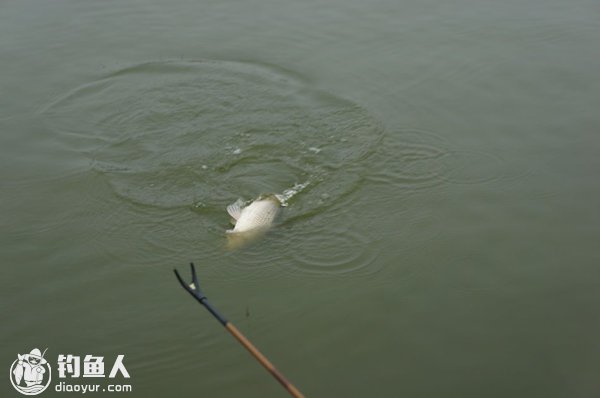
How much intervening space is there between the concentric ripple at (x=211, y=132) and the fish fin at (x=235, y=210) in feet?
0.64

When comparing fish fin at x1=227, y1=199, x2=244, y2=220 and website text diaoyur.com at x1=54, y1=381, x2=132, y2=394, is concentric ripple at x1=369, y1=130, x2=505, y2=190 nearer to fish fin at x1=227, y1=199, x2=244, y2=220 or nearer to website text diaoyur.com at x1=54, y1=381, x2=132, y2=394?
fish fin at x1=227, y1=199, x2=244, y2=220

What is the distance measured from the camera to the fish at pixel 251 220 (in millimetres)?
5363

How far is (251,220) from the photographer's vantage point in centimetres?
540

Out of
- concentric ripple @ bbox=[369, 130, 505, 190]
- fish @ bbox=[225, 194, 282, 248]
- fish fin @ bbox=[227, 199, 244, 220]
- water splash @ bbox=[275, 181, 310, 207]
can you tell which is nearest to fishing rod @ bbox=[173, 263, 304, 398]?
fish @ bbox=[225, 194, 282, 248]

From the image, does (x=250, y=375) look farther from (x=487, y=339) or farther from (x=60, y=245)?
(x=60, y=245)

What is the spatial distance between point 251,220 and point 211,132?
1.61 metres

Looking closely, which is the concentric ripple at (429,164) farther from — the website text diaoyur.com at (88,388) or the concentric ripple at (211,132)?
the website text diaoyur.com at (88,388)

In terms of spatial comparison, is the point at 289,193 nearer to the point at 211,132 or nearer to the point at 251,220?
the point at 251,220

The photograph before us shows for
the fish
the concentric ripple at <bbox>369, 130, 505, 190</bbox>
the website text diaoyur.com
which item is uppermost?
the concentric ripple at <bbox>369, 130, 505, 190</bbox>

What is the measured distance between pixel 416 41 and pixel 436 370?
4770mm

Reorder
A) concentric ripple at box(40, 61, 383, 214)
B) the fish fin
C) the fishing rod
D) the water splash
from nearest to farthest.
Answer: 1. the fishing rod
2. the fish fin
3. the water splash
4. concentric ripple at box(40, 61, 383, 214)

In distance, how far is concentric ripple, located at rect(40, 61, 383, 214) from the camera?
6.09 metres

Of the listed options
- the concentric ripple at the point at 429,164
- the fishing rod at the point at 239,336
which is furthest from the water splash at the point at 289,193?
the fishing rod at the point at 239,336

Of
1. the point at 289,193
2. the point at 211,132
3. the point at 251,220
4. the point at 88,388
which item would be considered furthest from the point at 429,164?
the point at 88,388
